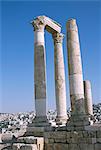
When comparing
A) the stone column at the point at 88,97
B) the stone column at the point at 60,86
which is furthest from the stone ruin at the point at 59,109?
the stone column at the point at 88,97

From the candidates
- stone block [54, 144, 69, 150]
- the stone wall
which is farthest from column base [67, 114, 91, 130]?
stone block [54, 144, 69, 150]

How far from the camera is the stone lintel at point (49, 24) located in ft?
92.8

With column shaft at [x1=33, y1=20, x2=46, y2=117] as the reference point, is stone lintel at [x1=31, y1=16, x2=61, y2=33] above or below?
above

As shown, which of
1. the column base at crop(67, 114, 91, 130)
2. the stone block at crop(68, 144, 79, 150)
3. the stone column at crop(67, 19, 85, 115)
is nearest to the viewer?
the stone block at crop(68, 144, 79, 150)

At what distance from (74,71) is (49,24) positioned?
8.52 meters

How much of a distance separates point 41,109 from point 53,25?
35.9 feet

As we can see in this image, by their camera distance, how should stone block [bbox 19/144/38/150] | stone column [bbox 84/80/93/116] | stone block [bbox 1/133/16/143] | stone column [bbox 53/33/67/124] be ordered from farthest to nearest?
stone column [bbox 84/80/93/116]
stone column [bbox 53/33/67/124]
stone block [bbox 1/133/16/143]
stone block [bbox 19/144/38/150]

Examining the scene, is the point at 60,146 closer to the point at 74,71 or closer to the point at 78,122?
the point at 78,122

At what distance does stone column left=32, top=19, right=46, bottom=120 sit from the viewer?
26266mm

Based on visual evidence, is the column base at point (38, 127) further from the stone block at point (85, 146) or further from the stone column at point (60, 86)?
the stone column at point (60, 86)

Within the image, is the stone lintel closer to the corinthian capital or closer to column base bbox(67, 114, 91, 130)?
the corinthian capital

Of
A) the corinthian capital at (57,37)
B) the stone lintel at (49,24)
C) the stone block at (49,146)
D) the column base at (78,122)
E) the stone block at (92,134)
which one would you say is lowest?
the stone block at (49,146)

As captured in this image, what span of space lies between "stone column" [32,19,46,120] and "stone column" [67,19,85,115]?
3.55m

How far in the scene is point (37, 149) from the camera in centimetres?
2062
